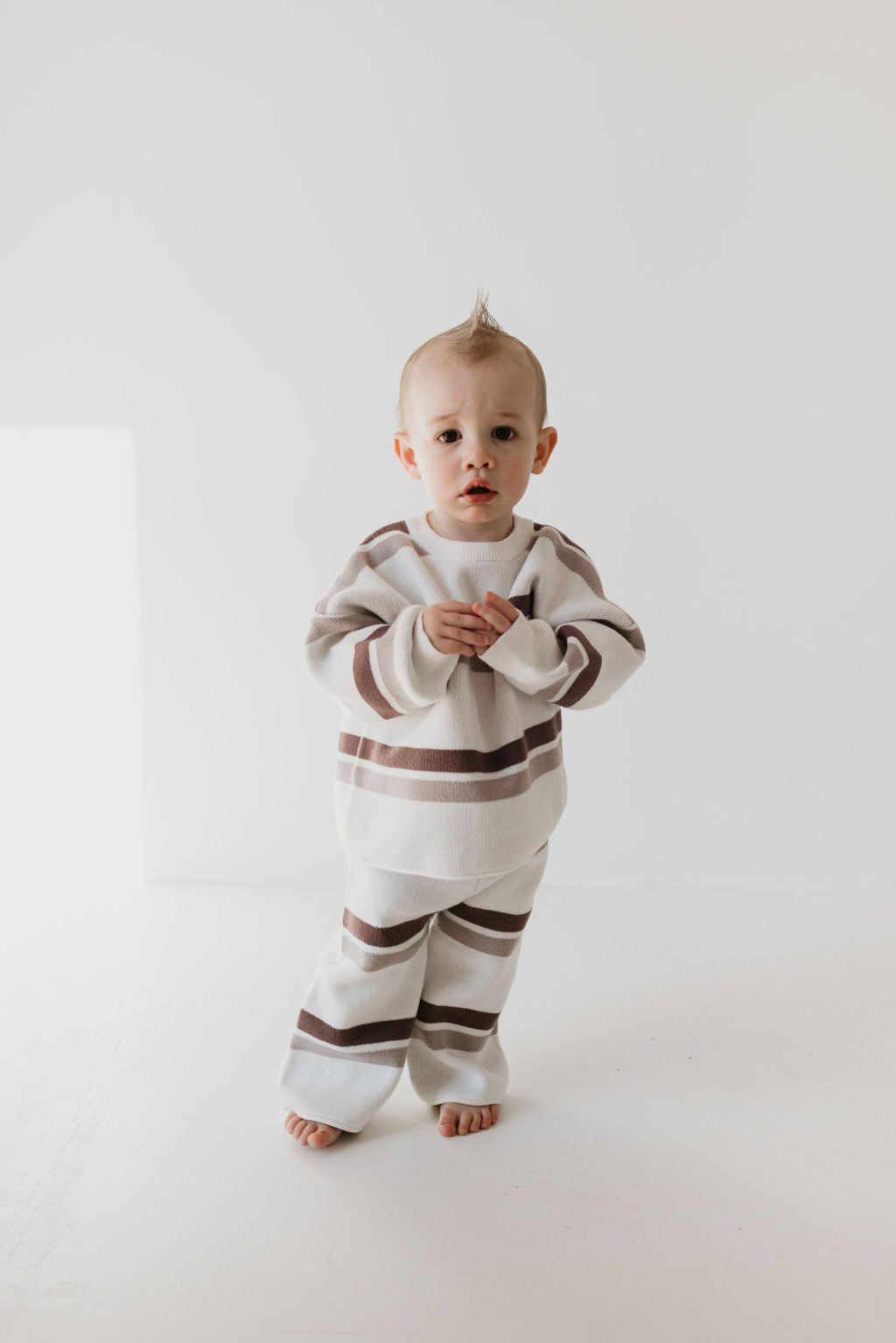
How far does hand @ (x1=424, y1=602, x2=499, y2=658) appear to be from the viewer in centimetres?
113

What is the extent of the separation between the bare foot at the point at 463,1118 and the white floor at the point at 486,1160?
16 millimetres

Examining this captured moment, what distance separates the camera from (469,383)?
46.5 inches

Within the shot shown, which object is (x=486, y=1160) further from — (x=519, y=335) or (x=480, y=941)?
(x=519, y=335)

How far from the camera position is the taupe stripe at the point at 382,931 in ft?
4.18

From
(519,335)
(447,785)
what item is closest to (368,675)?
(447,785)

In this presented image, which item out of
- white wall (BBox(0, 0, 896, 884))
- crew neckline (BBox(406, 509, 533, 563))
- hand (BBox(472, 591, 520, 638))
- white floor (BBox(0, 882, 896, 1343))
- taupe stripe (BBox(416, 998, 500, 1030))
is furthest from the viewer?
white wall (BBox(0, 0, 896, 884))

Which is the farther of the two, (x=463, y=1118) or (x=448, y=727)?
(x=463, y=1118)

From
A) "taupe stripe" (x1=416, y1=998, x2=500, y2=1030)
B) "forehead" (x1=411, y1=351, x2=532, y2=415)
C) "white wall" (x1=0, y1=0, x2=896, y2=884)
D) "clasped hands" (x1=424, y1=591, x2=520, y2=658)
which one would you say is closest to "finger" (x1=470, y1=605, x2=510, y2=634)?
"clasped hands" (x1=424, y1=591, x2=520, y2=658)

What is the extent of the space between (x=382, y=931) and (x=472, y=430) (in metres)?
0.54

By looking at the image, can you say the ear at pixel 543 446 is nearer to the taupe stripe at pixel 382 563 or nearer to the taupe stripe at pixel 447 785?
the taupe stripe at pixel 382 563

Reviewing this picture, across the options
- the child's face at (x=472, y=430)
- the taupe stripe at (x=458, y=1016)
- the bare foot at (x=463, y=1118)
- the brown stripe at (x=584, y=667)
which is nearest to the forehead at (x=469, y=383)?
the child's face at (x=472, y=430)

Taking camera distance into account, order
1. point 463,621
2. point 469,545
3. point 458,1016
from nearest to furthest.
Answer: point 463,621 → point 469,545 → point 458,1016

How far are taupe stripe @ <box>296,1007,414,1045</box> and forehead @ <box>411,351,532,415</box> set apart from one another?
26.5 inches

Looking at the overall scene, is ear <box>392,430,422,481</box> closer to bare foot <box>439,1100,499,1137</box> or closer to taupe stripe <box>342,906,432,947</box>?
taupe stripe <box>342,906,432,947</box>
